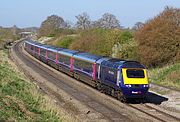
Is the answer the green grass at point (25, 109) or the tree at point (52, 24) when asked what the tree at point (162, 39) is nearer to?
the green grass at point (25, 109)

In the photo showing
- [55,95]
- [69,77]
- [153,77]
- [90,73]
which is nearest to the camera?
[55,95]

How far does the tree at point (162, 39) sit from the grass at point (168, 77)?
3060mm

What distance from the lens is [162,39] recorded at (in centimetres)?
4106

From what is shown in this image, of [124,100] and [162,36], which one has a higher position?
[162,36]

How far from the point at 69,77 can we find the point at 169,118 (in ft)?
69.0

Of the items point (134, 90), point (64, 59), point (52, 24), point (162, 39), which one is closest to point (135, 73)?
point (134, 90)

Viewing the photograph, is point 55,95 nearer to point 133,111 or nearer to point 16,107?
point 133,111

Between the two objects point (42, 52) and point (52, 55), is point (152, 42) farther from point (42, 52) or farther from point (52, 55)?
point (42, 52)

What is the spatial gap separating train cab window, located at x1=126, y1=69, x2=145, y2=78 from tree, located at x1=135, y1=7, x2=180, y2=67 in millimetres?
16276

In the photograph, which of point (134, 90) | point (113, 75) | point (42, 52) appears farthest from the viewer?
point (42, 52)

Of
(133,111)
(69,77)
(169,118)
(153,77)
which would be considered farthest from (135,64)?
(69,77)

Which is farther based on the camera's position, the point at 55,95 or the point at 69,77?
the point at 69,77

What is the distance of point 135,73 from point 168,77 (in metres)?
11.3

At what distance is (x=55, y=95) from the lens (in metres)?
28.1
